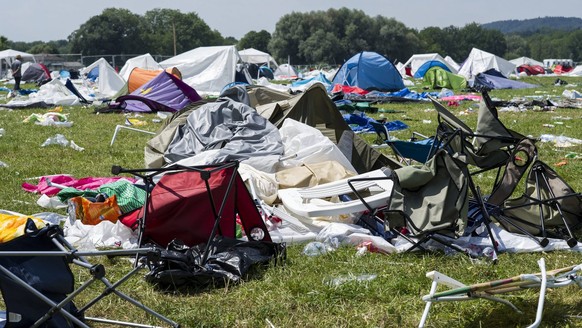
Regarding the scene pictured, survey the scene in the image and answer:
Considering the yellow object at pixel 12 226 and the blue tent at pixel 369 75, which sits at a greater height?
the yellow object at pixel 12 226

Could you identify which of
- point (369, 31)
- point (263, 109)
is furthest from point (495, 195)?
point (369, 31)

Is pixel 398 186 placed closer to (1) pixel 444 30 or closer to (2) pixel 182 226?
(2) pixel 182 226

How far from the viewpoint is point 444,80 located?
25562 millimetres

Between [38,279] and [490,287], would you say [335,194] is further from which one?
[38,279]

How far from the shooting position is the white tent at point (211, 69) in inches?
914

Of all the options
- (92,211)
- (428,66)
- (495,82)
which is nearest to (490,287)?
(92,211)

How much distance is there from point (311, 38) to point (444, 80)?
149 ft

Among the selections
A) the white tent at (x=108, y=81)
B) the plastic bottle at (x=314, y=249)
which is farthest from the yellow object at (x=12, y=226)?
the white tent at (x=108, y=81)

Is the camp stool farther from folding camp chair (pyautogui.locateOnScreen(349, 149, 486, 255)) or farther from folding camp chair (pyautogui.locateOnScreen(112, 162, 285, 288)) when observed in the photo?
folding camp chair (pyautogui.locateOnScreen(112, 162, 285, 288))

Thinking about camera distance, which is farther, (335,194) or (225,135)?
(225,135)

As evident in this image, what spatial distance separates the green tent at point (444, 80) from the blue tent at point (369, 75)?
2.39 metres

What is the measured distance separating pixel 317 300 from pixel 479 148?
94.7 inches

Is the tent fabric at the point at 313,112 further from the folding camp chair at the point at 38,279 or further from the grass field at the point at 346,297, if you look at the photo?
the folding camp chair at the point at 38,279

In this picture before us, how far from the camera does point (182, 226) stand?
15.2 ft
